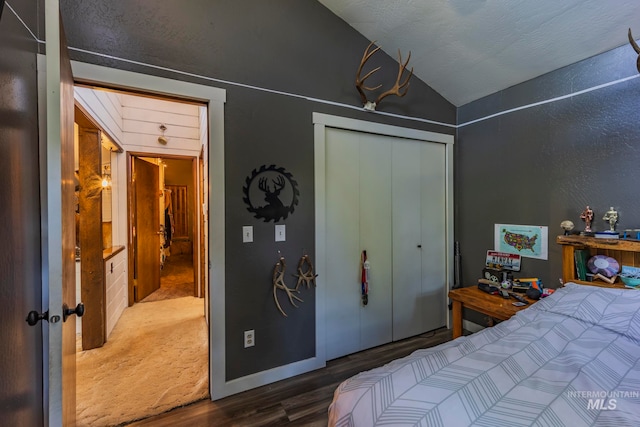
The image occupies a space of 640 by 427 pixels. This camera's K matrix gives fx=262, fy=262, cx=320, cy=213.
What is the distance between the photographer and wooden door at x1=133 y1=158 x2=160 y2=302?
3.71 metres

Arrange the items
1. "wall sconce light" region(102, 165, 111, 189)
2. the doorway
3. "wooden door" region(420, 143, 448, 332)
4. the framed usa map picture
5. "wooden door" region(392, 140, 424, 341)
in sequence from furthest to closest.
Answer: "wall sconce light" region(102, 165, 111, 189), "wooden door" region(420, 143, 448, 332), "wooden door" region(392, 140, 424, 341), the framed usa map picture, the doorway

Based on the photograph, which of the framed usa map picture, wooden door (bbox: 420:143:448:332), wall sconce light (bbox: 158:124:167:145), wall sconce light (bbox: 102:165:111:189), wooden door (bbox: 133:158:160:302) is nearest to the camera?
the framed usa map picture

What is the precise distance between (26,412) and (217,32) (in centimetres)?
225

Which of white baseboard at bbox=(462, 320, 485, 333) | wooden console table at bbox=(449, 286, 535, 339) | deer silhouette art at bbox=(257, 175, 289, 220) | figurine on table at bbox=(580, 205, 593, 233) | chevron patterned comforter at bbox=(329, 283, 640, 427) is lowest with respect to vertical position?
white baseboard at bbox=(462, 320, 485, 333)

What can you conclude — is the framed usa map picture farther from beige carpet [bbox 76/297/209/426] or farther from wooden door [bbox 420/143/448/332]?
beige carpet [bbox 76/297/209/426]

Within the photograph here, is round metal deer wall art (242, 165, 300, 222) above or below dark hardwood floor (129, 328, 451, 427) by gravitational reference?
above

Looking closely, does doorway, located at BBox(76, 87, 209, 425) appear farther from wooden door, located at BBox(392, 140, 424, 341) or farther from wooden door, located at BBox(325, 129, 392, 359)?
wooden door, located at BBox(392, 140, 424, 341)

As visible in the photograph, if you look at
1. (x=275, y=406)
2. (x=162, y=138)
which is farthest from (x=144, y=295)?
(x=275, y=406)

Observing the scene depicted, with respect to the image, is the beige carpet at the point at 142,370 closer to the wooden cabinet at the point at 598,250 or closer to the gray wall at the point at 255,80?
the gray wall at the point at 255,80

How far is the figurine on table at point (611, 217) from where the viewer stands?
1847mm

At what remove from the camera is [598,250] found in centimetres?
198

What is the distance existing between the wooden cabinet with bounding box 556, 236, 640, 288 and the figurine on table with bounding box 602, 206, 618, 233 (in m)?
0.16

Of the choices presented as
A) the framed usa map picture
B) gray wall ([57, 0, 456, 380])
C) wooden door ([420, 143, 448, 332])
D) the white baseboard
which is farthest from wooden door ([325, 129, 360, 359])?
the framed usa map picture

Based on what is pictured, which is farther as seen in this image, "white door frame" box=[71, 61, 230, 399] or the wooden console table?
the wooden console table
